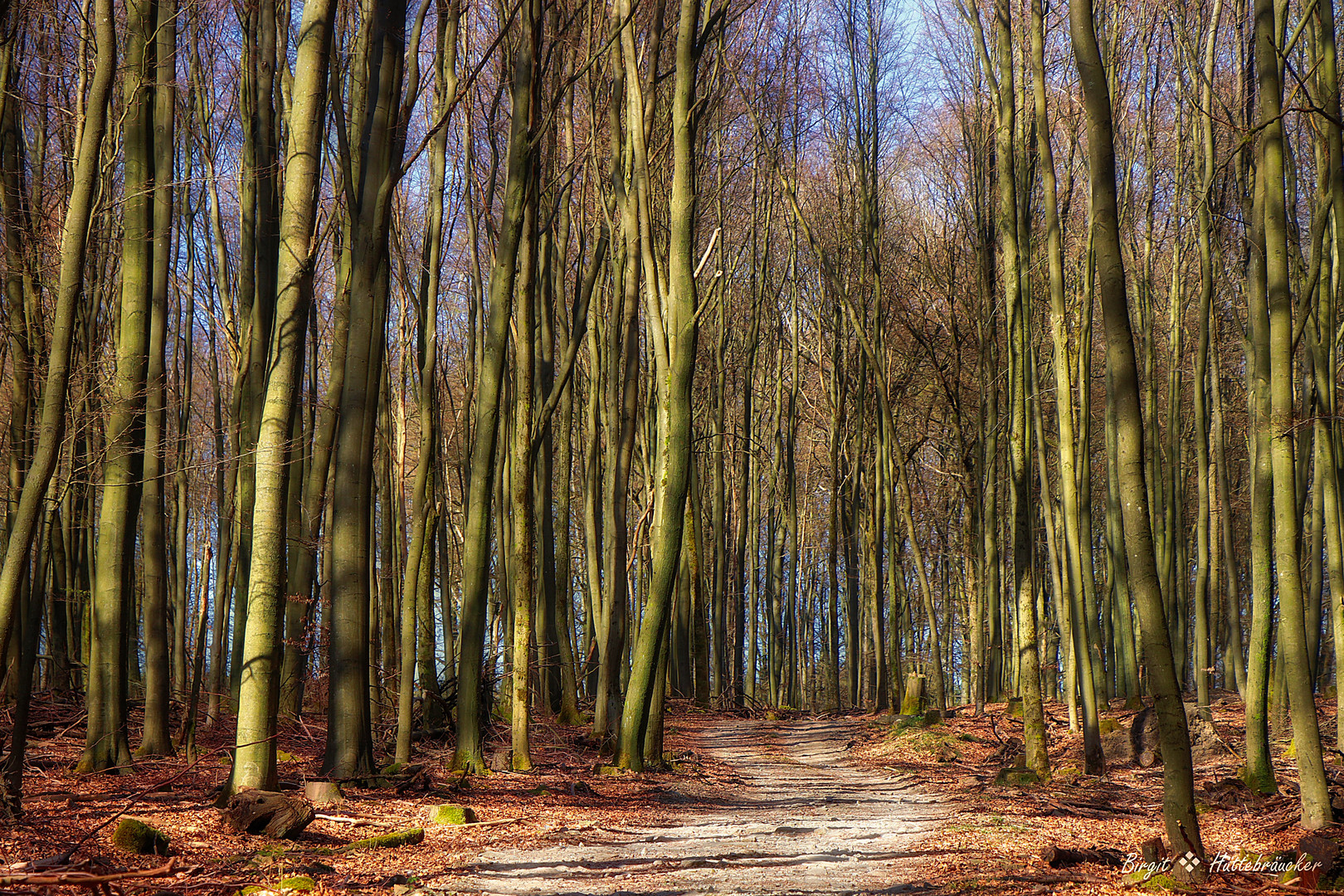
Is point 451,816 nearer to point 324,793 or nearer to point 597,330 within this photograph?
point 324,793

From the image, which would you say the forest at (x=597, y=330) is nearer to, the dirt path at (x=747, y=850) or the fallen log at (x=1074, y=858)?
the fallen log at (x=1074, y=858)

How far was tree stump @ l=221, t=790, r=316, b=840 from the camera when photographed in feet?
18.5

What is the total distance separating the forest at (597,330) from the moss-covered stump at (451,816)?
1.19 metres

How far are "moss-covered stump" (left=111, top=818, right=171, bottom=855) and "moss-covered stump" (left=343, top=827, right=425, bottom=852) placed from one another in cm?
98

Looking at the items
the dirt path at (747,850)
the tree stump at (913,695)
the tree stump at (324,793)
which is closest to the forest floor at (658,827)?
the dirt path at (747,850)

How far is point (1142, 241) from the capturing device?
15.1 metres

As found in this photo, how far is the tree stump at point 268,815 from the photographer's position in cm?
563

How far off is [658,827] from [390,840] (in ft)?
6.20

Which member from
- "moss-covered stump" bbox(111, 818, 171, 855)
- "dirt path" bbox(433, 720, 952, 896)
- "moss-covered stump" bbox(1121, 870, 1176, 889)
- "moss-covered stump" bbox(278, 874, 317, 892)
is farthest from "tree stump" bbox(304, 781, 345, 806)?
"moss-covered stump" bbox(1121, 870, 1176, 889)

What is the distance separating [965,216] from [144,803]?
14.0 metres

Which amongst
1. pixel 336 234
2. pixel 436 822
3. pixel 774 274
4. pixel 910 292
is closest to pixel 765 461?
pixel 774 274

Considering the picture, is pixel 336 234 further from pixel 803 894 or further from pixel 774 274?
pixel 774 274

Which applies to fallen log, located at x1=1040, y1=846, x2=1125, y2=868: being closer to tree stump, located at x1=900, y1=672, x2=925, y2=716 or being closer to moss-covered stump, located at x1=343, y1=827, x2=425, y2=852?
moss-covered stump, located at x1=343, y1=827, x2=425, y2=852

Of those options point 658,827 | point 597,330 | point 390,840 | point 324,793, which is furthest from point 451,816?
point 597,330
